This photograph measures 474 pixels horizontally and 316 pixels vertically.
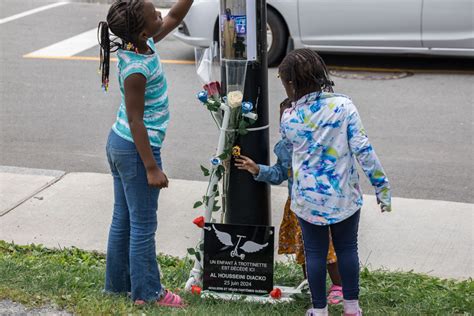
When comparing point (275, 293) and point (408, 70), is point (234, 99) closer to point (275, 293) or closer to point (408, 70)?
point (275, 293)

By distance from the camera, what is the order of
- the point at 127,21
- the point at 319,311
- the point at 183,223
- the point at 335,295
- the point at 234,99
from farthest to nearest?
1. the point at 183,223
2. the point at 335,295
3. the point at 234,99
4. the point at 319,311
5. the point at 127,21

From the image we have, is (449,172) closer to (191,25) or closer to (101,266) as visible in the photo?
(101,266)

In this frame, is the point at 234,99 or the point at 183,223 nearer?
the point at 234,99

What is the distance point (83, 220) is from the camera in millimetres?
6156

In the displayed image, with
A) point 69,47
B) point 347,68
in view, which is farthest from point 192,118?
point 69,47

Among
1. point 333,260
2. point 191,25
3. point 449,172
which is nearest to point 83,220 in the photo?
point 333,260

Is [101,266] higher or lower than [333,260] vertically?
lower

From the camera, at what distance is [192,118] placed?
28.7 feet

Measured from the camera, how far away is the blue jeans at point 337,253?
13.2ft

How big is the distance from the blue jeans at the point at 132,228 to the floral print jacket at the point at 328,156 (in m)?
0.70

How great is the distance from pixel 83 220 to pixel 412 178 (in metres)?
2.77

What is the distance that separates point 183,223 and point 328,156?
7.76ft

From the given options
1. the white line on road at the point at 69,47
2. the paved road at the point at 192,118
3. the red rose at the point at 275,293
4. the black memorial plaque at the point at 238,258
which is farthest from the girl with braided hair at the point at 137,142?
the white line on road at the point at 69,47

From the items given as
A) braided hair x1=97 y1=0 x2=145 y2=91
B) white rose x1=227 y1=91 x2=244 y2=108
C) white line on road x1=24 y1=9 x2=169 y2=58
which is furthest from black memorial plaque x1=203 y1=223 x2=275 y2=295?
white line on road x1=24 y1=9 x2=169 y2=58
